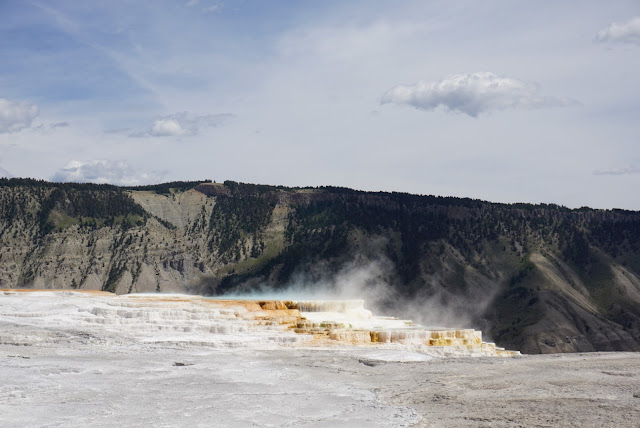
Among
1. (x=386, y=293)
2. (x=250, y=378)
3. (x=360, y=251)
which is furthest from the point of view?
(x=360, y=251)

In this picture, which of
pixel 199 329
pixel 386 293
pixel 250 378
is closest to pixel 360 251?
pixel 386 293

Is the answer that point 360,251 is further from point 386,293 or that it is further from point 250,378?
point 250,378

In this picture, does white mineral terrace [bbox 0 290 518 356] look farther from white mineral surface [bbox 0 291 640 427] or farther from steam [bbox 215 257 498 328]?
steam [bbox 215 257 498 328]

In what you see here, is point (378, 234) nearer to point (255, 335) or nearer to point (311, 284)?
point (311, 284)

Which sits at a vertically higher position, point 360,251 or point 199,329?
point 360,251

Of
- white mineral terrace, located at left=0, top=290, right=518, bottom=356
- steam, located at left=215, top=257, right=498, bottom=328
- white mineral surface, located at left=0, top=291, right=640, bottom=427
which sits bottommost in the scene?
white mineral surface, located at left=0, top=291, right=640, bottom=427

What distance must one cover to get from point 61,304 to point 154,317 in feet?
22.2

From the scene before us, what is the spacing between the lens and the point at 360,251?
163875 mm

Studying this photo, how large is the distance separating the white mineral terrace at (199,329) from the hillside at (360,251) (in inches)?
3537

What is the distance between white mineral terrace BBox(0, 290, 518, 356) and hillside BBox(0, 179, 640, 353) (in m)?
89.8

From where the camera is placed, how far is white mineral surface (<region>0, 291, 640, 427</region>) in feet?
74.8

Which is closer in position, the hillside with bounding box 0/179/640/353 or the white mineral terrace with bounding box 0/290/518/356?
the white mineral terrace with bounding box 0/290/518/356

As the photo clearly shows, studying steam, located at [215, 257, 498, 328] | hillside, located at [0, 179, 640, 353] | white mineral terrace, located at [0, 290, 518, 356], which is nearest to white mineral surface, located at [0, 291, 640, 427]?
white mineral terrace, located at [0, 290, 518, 356]

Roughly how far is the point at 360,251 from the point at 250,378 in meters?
135
